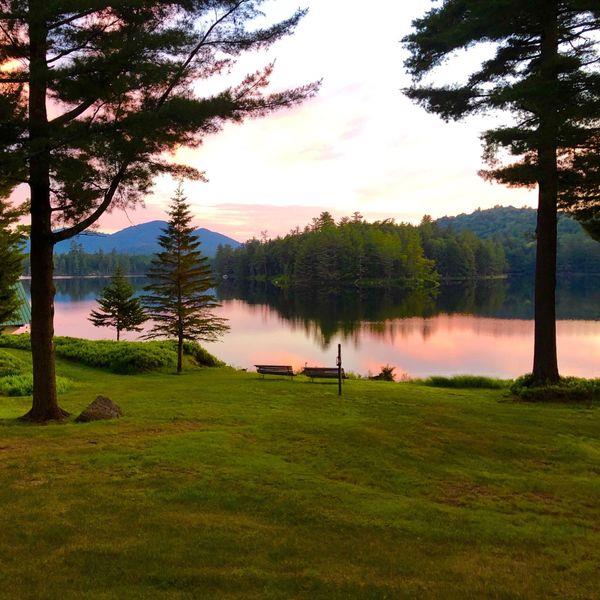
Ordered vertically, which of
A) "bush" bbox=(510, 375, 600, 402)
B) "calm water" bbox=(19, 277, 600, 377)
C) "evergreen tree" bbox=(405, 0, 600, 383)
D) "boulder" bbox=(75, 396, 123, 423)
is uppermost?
"evergreen tree" bbox=(405, 0, 600, 383)

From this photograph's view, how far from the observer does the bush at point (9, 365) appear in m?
18.9

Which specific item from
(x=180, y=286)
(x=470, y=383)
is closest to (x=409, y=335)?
(x=470, y=383)

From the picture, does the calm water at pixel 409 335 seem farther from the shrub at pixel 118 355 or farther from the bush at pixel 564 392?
the bush at pixel 564 392

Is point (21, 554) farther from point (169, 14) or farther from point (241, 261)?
point (241, 261)

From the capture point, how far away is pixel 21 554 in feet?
16.1

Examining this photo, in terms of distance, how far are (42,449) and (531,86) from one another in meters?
13.6

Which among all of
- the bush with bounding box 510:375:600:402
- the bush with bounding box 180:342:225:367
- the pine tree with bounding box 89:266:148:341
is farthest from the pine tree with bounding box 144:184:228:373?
the pine tree with bounding box 89:266:148:341

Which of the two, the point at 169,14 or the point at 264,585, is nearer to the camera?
the point at 264,585

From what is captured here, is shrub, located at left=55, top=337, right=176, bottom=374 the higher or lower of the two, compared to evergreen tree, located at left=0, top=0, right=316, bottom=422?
lower

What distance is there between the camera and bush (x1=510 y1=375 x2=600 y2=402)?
14898mm

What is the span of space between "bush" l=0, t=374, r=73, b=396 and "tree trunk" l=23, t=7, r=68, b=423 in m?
5.83

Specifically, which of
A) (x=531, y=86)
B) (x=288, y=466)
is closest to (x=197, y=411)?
(x=288, y=466)

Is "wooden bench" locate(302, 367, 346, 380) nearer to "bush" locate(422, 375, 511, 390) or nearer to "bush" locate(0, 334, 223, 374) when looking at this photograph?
"bush" locate(422, 375, 511, 390)

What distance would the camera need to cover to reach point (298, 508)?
20.4 feet
